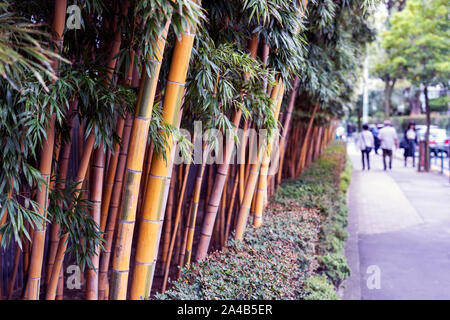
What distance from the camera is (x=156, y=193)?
2350 millimetres


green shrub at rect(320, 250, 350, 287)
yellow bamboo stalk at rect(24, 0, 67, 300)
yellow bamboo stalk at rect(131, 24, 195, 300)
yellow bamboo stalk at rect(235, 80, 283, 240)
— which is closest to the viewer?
yellow bamboo stalk at rect(24, 0, 67, 300)

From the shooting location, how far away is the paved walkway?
4.27m

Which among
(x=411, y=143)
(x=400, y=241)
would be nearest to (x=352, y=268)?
(x=400, y=241)

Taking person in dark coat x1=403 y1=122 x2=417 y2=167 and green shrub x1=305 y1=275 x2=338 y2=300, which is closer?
green shrub x1=305 y1=275 x2=338 y2=300

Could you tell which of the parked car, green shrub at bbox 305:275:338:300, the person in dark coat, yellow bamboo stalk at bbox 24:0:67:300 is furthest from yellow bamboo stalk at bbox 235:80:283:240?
the parked car

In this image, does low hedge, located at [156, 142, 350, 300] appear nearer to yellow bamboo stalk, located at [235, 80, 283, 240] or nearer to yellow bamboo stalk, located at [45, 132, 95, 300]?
yellow bamboo stalk, located at [235, 80, 283, 240]

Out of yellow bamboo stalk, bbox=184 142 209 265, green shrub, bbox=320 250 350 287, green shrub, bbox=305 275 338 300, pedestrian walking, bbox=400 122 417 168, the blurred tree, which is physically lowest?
green shrub, bbox=305 275 338 300

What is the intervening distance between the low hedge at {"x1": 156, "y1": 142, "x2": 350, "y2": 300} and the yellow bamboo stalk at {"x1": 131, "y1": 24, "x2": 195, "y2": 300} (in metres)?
0.19

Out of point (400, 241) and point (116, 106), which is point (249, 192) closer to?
point (116, 106)

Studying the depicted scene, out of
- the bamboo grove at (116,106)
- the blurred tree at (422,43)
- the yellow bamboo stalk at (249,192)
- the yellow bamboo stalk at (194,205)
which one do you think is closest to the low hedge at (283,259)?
the yellow bamboo stalk at (249,192)

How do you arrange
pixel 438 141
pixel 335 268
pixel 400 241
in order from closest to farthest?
pixel 335 268, pixel 400 241, pixel 438 141

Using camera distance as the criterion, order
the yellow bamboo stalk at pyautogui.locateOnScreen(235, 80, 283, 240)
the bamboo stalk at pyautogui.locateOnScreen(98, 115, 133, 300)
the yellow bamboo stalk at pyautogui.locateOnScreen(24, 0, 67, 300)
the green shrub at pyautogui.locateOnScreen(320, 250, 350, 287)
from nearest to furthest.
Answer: the yellow bamboo stalk at pyautogui.locateOnScreen(24, 0, 67, 300)
the bamboo stalk at pyautogui.locateOnScreen(98, 115, 133, 300)
the yellow bamboo stalk at pyautogui.locateOnScreen(235, 80, 283, 240)
the green shrub at pyautogui.locateOnScreen(320, 250, 350, 287)

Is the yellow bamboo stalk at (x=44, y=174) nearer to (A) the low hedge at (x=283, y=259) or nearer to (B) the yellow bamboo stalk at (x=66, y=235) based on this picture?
(B) the yellow bamboo stalk at (x=66, y=235)

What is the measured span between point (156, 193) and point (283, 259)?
1.14 m
